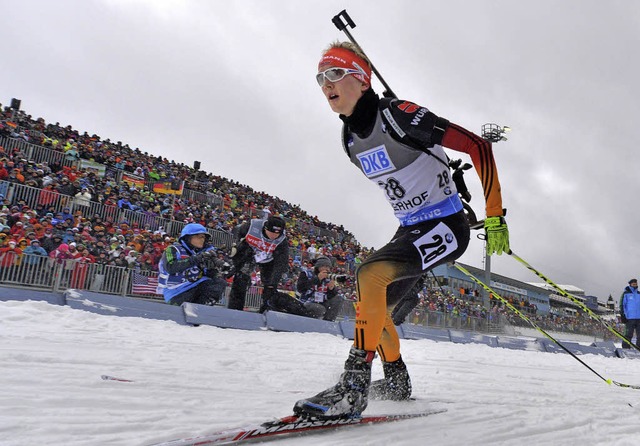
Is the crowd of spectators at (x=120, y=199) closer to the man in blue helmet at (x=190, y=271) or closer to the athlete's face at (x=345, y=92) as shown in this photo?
the man in blue helmet at (x=190, y=271)

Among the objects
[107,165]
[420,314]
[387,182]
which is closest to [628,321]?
[420,314]

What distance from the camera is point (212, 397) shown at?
2.28 meters

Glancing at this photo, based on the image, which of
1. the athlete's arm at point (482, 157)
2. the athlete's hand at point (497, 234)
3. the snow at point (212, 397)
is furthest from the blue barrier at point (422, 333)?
the athlete's arm at point (482, 157)

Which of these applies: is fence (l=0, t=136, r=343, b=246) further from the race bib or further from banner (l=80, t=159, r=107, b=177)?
the race bib

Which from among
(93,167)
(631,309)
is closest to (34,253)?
(93,167)

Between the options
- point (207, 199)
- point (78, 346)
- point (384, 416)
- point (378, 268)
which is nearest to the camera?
point (384, 416)

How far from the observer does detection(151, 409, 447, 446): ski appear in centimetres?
160

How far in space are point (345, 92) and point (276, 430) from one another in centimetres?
189

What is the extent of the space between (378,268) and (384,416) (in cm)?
75

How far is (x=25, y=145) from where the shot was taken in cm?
1416

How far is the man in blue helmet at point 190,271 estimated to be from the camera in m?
7.07

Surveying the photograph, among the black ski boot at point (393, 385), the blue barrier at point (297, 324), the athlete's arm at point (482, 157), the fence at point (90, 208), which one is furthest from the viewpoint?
the fence at point (90, 208)

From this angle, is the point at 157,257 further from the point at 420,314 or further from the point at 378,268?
the point at 378,268

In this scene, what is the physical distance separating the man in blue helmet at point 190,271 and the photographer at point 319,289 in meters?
2.05
